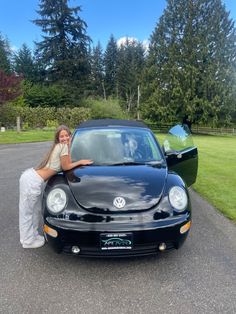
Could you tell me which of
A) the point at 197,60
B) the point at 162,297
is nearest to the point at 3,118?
the point at 197,60

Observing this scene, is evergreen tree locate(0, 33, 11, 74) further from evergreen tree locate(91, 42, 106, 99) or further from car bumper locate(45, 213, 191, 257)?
car bumper locate(45, 213, 191, 257)

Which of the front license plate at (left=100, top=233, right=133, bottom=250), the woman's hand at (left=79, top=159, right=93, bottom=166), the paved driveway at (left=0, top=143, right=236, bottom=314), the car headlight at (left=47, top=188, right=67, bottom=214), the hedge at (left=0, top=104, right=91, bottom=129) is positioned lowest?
the hedge at (left=0, top=104, right=91, bottom=129)

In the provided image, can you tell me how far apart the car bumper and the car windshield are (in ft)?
4.00

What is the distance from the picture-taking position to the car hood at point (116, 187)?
3350 millimetres

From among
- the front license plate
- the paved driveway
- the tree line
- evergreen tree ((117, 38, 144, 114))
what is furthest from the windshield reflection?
evergreen tree ((117, 38, 144, 114))

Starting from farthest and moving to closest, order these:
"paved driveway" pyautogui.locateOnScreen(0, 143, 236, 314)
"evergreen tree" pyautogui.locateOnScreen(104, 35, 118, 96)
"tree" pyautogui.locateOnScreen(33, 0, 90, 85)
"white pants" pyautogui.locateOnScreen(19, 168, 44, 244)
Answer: "evergreen tree" pyautogui.locateOnScreen(104, 35, 118, 96) → "tree" pyautogui.locateOnScreen(33, 0, 90, 85) → "white pants" pyautogui.locateOnScreen(19, 168, 44, 244) → "paved driveway" pyautogui.locateOnScreen(0, 143, 236, 314)

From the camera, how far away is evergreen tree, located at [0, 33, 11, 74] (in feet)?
188

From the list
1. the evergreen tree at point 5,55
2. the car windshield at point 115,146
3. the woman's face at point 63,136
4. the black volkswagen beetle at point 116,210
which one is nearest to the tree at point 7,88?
the car windshield at point 115,146

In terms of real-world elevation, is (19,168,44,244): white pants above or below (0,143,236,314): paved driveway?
above

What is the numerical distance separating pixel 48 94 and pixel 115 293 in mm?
48225

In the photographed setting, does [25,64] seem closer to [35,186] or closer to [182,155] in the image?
[182,155]

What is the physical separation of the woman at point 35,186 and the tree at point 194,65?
34.9 meters

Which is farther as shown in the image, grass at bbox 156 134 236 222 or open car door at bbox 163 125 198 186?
grass at bbox 156 134 236 222

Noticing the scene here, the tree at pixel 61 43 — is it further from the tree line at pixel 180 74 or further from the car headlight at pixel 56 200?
the car headlight at pixel 56 200
